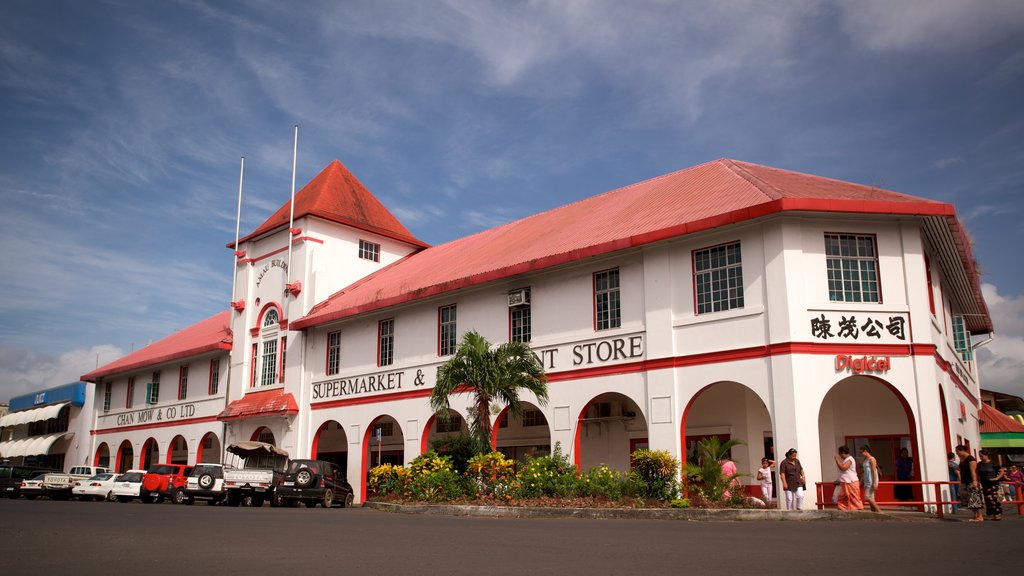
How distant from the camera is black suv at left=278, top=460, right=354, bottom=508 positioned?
24130 mm

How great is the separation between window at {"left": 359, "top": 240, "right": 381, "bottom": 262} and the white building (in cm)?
13

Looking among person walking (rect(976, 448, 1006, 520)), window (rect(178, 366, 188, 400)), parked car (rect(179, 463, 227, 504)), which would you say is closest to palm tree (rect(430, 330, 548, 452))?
person walking (rect(976, 448, 1006, 520))

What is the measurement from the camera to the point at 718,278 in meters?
19.4

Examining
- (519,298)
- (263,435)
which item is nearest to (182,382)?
(263,435)

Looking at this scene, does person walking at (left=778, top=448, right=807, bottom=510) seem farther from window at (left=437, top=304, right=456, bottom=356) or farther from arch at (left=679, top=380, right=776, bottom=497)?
window at (left=437, top=304, right=456, bottom=356)

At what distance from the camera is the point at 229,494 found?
26062 mm

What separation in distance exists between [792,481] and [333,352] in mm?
18383

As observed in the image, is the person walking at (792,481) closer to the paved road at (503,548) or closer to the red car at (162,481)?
the paved road at (503,548)

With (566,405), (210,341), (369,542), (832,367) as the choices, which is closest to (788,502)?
(832,367)

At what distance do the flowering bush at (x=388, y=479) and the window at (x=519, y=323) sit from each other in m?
4.90

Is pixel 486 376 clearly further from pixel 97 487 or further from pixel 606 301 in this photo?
pixel 97 487

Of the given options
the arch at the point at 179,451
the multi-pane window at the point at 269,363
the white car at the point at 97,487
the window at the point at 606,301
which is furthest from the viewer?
the arch at the point at 179,451

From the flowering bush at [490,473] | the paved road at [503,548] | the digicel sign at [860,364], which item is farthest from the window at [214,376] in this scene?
the digicel sign at [860,364]

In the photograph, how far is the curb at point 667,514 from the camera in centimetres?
1537
